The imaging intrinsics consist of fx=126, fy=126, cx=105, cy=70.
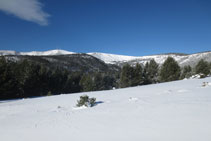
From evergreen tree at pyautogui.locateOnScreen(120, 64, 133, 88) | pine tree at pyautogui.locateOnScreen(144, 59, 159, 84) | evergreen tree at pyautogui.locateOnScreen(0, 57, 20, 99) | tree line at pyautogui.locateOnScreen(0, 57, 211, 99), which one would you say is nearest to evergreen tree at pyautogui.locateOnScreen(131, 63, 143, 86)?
tree line at pyautogui.locateOnScreen(0, 57, 211, 99)

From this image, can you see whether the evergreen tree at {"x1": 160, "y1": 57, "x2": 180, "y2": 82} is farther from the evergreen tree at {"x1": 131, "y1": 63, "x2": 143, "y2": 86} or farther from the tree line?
the evergreen tree at {"x1": 131, "y1": 63, "x2": 143, "y2": 86}

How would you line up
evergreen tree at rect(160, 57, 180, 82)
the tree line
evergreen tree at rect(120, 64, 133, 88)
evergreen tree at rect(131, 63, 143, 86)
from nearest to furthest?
1. the tree line
2. evergreen tree at rect(160, 57, 180, 82)
3. evergreen tree at rect(131, 63, 143, 86)
4. evergreen tree at rect(120, 64, 133, 88)

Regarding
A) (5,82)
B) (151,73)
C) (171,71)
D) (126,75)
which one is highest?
(171,71)

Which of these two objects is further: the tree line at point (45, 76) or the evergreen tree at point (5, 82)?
the tree line at point (45, 76)

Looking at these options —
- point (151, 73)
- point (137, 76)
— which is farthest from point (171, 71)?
point (137, 76)

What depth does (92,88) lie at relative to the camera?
4241 centimetres

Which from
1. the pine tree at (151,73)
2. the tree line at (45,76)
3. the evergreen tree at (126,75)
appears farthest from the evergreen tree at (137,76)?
the pine tree at (151,73)

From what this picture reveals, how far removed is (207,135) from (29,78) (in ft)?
108

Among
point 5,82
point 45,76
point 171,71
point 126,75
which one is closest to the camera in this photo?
point 5,82

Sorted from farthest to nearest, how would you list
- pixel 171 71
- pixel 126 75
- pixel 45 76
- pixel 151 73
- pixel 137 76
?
1. pixel 151 73
2. pixel 137 76
3. pixel 126 75
4. pixel 45 76
5. pixel 171 71

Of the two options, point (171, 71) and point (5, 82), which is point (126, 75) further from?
point (5, 82)

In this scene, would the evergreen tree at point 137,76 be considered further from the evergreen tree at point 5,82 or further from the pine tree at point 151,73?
the evergreen tree at point 5,82

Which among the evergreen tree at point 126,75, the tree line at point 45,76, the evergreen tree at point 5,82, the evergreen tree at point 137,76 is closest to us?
the evergreen tree at point 5,82

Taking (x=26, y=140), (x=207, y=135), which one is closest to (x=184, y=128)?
(x=207, y=135)
